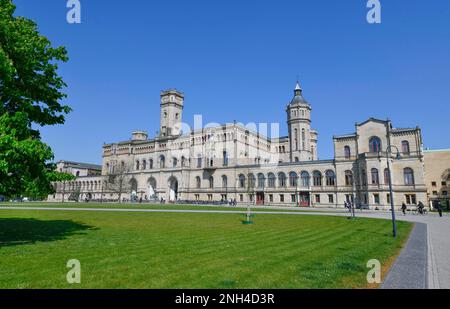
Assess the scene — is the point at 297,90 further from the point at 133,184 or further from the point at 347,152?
the point at 133,184

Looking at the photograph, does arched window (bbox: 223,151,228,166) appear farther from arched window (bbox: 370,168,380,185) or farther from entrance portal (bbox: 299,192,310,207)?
arched window (bbox: 370,168,380,185)

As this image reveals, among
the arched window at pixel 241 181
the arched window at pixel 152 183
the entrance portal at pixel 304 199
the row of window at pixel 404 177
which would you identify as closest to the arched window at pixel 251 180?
the arched window at pixel 241 181

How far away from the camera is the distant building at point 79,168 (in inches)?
4275

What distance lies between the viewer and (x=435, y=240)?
50.1 feet

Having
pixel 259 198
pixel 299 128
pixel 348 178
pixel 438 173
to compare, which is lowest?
pixel 259 198

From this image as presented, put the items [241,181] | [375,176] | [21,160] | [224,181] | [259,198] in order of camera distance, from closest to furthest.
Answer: [21,160], [375,176], [259,198], [241,181], [224,181]

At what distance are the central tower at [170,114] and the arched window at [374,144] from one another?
2156 inches

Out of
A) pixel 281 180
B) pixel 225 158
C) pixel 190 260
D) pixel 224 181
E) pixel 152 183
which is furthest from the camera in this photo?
pixel 152 183

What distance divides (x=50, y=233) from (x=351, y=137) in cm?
5770

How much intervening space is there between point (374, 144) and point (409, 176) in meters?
9.28

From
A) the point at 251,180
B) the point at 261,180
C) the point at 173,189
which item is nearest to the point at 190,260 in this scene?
the point at 261,180

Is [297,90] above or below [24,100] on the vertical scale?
Answer: above

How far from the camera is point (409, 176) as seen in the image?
51031 mm

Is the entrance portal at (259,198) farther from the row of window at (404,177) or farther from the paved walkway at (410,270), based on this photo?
the paved walkway at (410,270)
